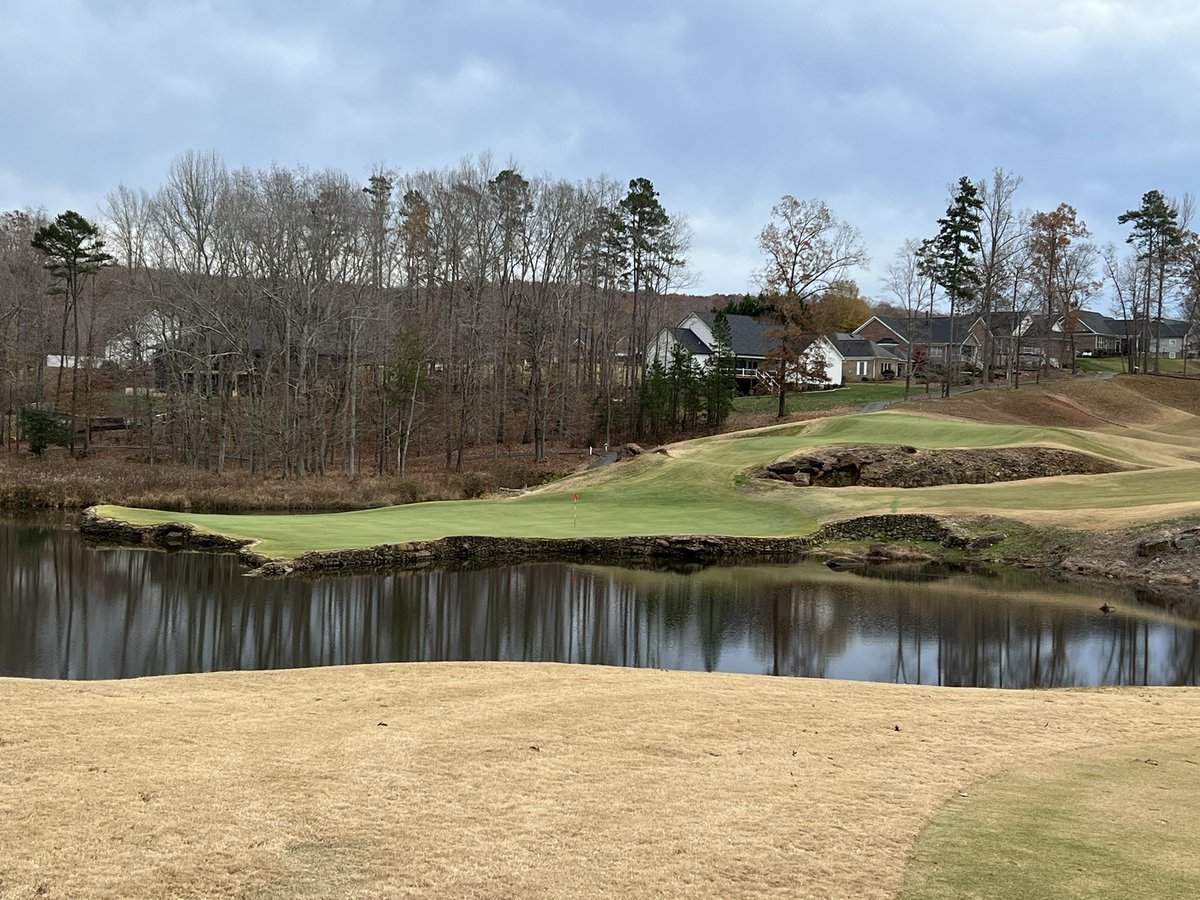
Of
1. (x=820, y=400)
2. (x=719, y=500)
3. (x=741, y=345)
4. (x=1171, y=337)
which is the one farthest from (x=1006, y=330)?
(x=719, y=500)

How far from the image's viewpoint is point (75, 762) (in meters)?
8.40

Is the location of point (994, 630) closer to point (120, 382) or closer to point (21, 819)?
point (21, 819)

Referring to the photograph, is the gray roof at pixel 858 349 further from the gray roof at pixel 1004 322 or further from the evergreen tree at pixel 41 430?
the evergreen tree at pixel 41 430

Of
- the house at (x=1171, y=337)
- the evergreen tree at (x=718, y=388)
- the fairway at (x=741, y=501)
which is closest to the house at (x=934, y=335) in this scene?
the evergreen tree at (x=718, y=388)

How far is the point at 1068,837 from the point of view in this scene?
7.07 meters

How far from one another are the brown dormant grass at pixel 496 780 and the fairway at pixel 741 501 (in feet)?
52.7

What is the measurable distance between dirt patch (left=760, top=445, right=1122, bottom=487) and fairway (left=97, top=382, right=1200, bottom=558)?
1031mm

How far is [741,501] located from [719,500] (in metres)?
0.85

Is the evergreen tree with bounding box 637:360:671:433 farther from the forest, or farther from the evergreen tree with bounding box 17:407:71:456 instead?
the evergreen tree with bounding box 17:407:71:456

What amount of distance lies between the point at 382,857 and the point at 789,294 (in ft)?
185

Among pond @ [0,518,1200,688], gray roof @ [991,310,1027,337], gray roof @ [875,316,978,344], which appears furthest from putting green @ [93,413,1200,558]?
gray roof @ [875,316,978,344]

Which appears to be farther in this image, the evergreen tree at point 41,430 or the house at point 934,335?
the house at point 934,335

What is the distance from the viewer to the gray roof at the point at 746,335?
79625 mm

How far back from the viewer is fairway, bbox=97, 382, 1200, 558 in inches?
1196
